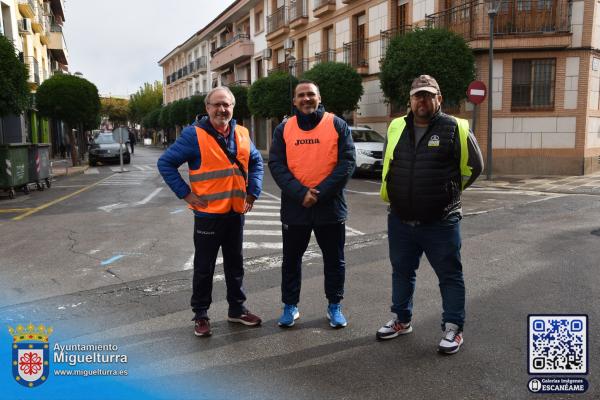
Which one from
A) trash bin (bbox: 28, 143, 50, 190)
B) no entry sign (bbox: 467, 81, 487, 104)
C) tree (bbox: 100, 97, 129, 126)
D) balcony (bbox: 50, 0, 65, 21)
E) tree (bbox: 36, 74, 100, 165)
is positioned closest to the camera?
trash bin (bbox: 28, 143, 50, 190)

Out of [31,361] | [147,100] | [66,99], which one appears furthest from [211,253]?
[147,100]

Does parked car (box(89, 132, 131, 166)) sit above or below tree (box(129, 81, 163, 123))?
below

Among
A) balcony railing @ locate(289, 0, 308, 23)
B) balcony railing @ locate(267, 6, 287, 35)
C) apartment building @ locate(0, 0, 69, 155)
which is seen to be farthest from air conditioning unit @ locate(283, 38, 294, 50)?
apartment building @ locate(0, 0, 69, 155)

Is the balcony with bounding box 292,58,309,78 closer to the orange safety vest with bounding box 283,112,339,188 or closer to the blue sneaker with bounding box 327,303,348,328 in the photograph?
the orange safety vest with bounding box 283,112,339,188

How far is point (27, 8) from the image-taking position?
27.2 m

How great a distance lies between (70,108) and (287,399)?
80.1ft

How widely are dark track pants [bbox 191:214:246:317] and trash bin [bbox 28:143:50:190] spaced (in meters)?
11.6

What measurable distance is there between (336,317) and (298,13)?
27.4m

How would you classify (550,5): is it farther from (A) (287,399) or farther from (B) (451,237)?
(A) (287,399)

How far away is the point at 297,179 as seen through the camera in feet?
13.1

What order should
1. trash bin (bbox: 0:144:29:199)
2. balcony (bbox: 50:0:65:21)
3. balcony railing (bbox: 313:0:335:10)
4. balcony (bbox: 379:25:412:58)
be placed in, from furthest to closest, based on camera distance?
balcony (bbox: 50:0:65:21)
balcony railing (bbox: 313:0:335:10)
balcony (bbox: 379:25:412:58)
trash bin (bbox: 0:144:29:199)

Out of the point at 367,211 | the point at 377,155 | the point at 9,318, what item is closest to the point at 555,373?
the point at 9,318

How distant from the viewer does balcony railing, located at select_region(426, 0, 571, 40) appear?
16.5 m

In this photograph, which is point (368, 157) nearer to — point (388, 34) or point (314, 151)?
point (388, 34)
